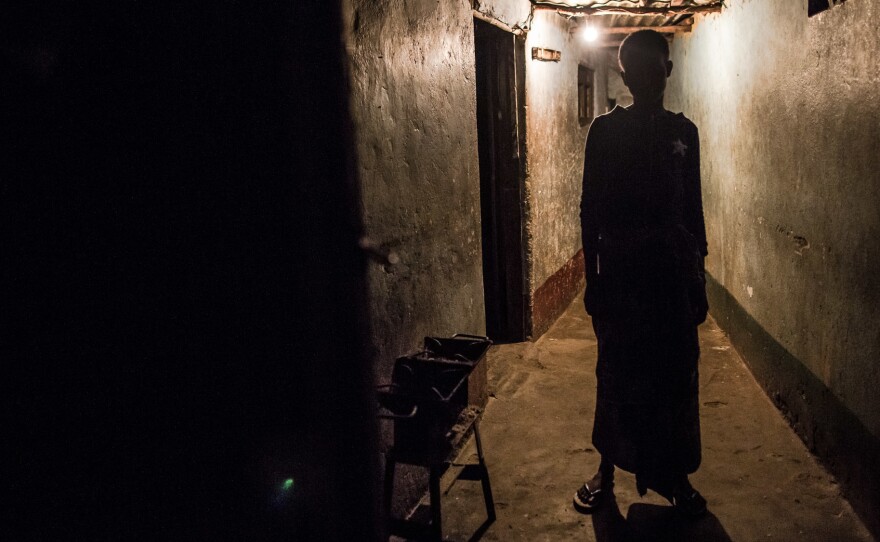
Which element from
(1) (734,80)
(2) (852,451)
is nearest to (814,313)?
(2) (852,451)

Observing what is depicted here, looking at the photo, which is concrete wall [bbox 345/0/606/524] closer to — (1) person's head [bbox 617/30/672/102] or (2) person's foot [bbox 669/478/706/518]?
(1) person's head [bbox 617/30/672/102]

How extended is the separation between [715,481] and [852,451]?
729 millimetres

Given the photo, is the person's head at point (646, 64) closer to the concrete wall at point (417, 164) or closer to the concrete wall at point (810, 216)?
the concrete wall at point (810, 216)

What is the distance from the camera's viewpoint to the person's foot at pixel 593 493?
345 cm

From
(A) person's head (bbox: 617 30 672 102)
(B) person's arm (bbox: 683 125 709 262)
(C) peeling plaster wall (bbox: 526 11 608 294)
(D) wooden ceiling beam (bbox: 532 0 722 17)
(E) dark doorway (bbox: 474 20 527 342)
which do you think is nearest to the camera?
(A) person's head (bbox: 617 30 672 102)

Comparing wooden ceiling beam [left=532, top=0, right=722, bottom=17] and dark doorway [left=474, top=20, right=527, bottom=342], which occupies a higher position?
wooden ceiling beam [left=532, top=0, right=722, bottom=17]

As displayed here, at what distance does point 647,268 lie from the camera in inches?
122

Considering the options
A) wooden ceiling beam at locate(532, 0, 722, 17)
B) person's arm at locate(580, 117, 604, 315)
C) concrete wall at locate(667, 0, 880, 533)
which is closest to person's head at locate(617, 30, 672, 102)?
person's arm at locate(580, 117, 604, 315)

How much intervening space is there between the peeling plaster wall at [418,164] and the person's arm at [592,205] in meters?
0.97

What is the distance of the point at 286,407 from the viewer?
248 centimetres

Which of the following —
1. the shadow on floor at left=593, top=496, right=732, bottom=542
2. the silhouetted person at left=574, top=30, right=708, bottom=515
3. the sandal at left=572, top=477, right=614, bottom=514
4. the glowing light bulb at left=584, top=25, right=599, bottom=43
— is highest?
the glowing light bulb at left=584, top=25, right=599, bottom=43

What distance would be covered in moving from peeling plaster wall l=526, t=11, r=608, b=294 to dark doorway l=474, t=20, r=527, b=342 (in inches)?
5.9

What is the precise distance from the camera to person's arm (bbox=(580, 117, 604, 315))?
3.15m

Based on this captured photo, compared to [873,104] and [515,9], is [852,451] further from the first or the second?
[515,9]
